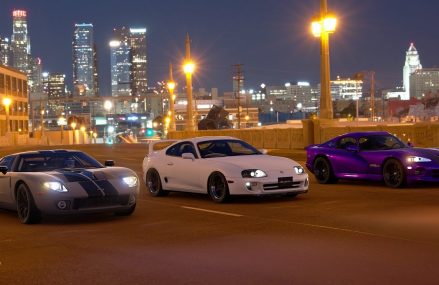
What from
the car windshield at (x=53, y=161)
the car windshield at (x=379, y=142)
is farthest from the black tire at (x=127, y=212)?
the car windshield at (x=379, y=142)

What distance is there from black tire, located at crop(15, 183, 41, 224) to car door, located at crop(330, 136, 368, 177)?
7990 millimetres

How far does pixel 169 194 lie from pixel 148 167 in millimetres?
756

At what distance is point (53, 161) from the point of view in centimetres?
1341

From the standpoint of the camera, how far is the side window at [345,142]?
17891mm

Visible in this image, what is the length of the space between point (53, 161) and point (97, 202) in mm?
1771

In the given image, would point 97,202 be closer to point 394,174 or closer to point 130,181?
point 130,181

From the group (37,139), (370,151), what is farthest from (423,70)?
(370,151)

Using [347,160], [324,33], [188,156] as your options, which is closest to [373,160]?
[347,160]

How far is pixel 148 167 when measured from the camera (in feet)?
55.3

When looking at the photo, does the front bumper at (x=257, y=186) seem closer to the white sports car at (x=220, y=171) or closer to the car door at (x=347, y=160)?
the white sports car at (x=220, y=171)

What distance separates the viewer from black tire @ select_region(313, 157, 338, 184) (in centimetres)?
1825

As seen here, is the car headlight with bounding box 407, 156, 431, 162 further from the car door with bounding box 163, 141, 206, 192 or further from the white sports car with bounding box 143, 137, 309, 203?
the car door with bounding box 163, 141, 206, 192

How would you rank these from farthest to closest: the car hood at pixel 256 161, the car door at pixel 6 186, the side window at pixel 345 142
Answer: the side window at pixel 345 142
the car hood at pixel 256 161
the car door at pixel 6 186

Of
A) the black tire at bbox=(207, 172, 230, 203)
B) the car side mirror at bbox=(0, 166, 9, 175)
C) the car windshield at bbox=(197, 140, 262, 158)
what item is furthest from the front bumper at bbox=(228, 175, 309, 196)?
the car side mirror at bbox=(0, 166, 9, 175)
